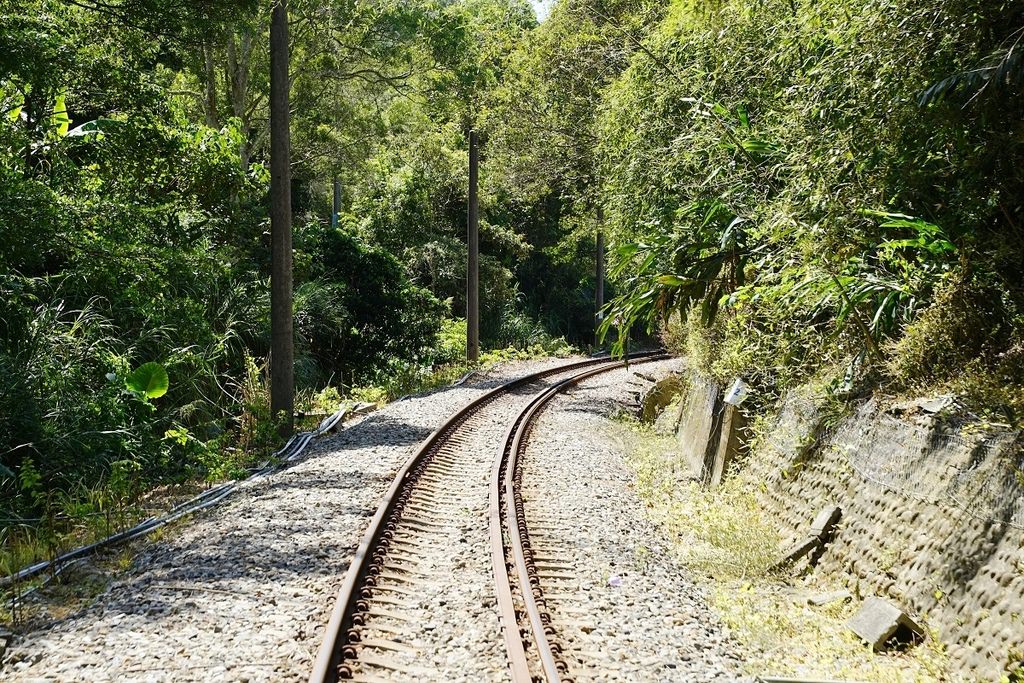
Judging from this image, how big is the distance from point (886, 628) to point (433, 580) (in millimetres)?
3148

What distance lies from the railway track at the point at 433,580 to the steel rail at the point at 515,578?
1 centimetres

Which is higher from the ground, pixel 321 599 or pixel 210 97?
pixel 210 97

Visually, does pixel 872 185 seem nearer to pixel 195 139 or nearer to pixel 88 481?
pixel 88 481

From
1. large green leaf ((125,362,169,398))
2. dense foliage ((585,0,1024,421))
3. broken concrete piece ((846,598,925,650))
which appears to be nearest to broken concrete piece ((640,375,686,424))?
dense foliage ((585,0,1024,421))

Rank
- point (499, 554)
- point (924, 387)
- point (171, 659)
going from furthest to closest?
1. point (499, 554)
2. point (924, 387)
3. point (171, 659)

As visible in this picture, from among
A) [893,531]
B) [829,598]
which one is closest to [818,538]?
[829,598]

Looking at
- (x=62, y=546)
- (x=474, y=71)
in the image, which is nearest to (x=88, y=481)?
(x=62, y=546)

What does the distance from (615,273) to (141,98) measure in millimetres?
7548

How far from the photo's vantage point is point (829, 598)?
20.7 feet

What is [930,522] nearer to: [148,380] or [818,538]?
[818,538]

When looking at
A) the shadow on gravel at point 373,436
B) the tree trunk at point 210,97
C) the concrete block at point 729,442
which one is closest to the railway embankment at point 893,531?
the concrete block at point 729,442

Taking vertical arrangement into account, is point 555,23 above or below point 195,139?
above

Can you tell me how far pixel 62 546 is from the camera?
741 centimetres

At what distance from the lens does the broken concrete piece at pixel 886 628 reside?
540 cm
